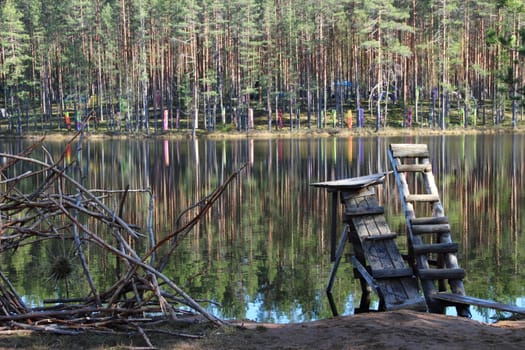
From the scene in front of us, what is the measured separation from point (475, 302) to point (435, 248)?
132 centimetres

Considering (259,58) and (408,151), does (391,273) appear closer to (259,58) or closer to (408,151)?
(408,151)

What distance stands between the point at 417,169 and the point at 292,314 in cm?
293

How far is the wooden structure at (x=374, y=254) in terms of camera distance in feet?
32.7

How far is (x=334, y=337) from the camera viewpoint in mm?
7617

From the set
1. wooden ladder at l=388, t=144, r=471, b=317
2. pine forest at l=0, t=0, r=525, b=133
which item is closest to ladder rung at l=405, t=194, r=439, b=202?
wooden ladder at l=388, t=144, r=471, b=317

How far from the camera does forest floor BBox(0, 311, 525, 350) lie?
6.89 meters

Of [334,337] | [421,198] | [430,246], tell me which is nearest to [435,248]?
[430,246]

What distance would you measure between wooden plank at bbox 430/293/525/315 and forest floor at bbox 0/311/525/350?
1.09ft

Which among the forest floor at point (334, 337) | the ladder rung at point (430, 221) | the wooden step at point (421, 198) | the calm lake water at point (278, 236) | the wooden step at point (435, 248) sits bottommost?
the calm lake water at point (278, 236)

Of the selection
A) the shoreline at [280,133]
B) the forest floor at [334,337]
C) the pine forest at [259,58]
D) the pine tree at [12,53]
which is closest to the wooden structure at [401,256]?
the forest floor at [334,337]

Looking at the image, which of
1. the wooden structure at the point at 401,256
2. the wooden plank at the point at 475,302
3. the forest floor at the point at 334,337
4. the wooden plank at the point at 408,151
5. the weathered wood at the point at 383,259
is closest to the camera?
the forest floor at the point at 334,337

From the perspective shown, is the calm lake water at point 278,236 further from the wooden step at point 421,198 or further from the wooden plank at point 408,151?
the wooden plank at point 408,151

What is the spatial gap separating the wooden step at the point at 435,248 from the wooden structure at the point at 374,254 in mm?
281

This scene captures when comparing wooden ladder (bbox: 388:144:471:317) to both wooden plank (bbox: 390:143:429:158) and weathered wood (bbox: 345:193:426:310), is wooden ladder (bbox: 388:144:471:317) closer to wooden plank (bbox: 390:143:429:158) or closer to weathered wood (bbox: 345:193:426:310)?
wooden plank (bbox: 390:143:429:158)
